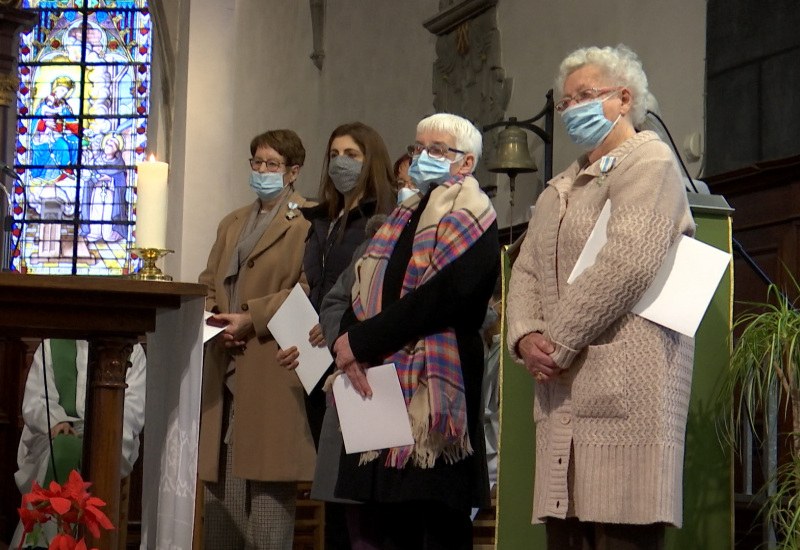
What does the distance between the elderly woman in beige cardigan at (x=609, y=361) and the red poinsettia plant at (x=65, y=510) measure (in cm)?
98

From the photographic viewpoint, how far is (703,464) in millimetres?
3039

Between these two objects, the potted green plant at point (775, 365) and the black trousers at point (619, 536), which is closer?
the black trousers at point (619, 536)

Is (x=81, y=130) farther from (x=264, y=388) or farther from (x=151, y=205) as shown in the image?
(x=151, y=205)

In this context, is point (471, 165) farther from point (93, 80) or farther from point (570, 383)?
point (93, 80)

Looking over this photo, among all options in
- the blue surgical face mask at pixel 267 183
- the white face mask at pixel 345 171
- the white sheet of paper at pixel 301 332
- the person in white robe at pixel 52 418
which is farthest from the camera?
the person in white robe at pixel 52 418

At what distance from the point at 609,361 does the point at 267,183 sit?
1970 mm

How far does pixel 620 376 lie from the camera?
8.49 ft

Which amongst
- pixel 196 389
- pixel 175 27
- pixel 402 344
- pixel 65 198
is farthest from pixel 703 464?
pixel 65 198

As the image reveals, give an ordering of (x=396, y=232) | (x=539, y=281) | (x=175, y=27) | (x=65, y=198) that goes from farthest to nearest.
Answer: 1. (x=65, y=198)
2. (x=175, y=27)
3. (x=396, y=232)
4. (x=539, y=281)

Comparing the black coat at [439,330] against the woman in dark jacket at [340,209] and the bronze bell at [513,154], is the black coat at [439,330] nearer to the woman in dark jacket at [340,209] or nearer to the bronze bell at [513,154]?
the woman in dark jacket at [340,209]

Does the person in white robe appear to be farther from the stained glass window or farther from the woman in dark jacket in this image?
the stained glass window

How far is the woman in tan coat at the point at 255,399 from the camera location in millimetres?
3922

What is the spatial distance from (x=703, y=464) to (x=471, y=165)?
Answer: 1.03m

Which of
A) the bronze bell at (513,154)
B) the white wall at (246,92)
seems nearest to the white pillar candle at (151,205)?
the bronze bell at (513,154)
